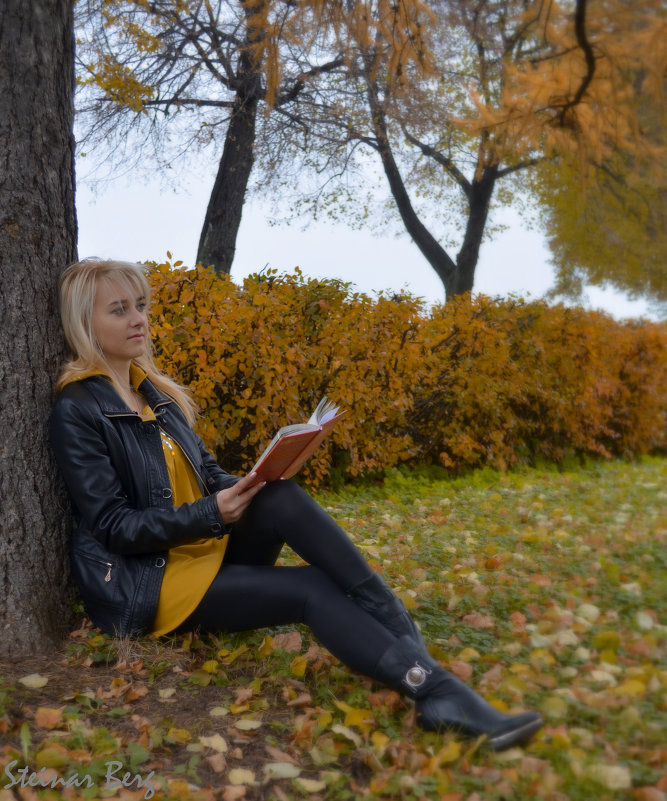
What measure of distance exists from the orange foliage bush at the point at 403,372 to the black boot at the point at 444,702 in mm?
2867

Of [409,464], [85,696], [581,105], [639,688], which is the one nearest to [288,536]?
[85,696]

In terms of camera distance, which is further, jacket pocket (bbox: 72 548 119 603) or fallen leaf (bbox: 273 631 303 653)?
fallen leaf (bbox: 273 631 303 653)

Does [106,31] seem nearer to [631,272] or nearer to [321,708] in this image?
[321,708]

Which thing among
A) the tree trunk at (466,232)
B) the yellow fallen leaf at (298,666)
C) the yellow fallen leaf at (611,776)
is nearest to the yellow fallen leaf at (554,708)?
the yellow fallen leaf at (611,776)

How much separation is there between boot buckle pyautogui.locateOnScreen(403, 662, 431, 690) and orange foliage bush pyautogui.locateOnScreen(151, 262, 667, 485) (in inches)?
115

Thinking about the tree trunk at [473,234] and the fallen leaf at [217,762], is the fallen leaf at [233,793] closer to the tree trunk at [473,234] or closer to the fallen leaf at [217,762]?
the fallen leaf at [217,762]

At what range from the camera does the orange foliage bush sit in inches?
202

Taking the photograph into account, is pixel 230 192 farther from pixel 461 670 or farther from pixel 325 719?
pixel 325 719

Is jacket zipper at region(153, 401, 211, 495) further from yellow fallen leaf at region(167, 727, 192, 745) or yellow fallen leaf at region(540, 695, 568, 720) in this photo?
yellow fallen leaf at region(540, 695, 568, 720)

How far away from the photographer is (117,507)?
9.12 feet

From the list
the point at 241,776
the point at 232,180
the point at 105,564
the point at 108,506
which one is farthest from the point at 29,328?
the point at 232,180

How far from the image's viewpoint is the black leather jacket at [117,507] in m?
2.74

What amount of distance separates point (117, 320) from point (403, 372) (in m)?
4.05

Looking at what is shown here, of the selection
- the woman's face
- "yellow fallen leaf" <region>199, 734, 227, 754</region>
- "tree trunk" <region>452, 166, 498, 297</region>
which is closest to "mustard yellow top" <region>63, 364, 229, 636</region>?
the woman's face
